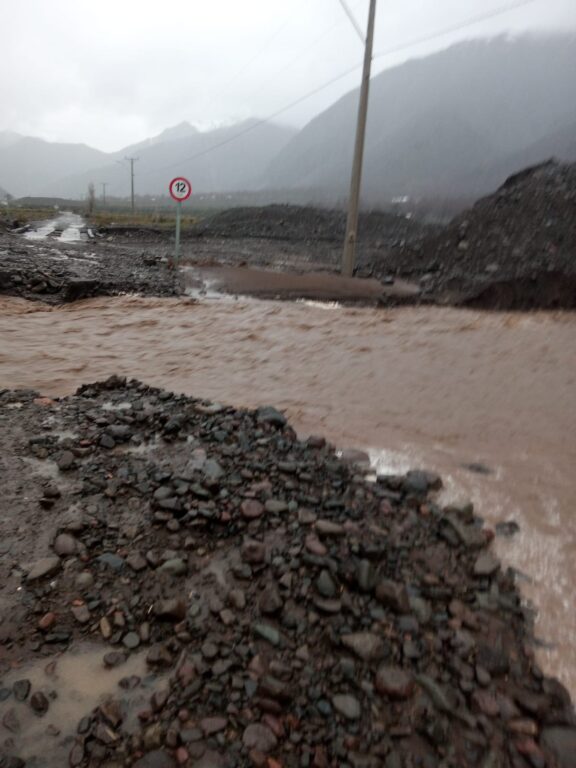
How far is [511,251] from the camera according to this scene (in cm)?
1141

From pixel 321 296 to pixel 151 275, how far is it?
192 inches

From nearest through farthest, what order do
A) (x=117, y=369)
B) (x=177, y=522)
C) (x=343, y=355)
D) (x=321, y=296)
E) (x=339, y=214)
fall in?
(x=177, y=522) → (x=117, y=369) → (x=343, y=355) → (x=321, y=296) → (x=339, y=214)

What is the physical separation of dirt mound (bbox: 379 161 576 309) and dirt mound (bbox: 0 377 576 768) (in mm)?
7230

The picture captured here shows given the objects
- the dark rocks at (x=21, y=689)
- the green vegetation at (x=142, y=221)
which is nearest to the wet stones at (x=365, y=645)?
the dark rocks at (x=21, y=689)

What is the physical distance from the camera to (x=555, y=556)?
272 centimetres

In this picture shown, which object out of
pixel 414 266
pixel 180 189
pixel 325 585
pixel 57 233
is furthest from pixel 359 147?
pixel 57 233

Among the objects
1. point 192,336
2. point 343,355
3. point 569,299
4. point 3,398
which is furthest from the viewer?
point 569,299

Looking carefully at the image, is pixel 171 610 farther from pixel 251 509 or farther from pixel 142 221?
pixel 142 221

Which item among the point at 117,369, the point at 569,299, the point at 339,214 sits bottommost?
the point at 117,369

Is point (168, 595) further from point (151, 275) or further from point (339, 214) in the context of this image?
point (339, 214)

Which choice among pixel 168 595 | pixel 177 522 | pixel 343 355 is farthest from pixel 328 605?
pixel 343 355

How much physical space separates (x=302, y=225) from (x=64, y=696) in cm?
2570

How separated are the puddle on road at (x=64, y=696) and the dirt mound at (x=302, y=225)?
20.2 m

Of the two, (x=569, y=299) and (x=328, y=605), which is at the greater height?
(x=569, y=299)
